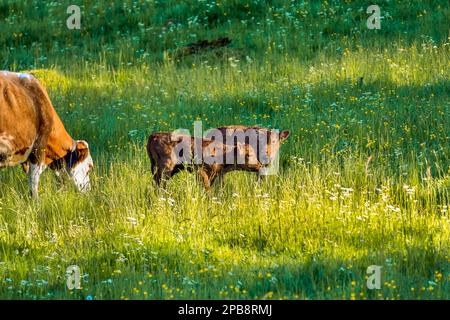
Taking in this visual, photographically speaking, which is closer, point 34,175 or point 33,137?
point 34,175

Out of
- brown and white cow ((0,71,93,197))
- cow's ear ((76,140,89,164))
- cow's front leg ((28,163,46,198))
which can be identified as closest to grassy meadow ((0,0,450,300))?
cow's front leg ((28,163,46,198))

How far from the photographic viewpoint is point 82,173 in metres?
12.9

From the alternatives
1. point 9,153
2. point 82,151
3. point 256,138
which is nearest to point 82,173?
point 82,151

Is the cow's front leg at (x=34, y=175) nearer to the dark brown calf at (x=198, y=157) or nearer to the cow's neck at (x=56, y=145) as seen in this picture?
the cow's neck at (x=56, y=145)

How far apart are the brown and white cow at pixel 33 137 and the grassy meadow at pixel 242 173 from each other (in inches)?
9.7

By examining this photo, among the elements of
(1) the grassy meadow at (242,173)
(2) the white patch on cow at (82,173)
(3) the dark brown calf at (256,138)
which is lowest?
(2) the white patch on cow at (82,173)

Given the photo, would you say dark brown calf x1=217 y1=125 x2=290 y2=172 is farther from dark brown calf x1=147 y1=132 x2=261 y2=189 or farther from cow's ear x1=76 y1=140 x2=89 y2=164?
cow's ear x1=76 y1=140 x2=89 y2=164

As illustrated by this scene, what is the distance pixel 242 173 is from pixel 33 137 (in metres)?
2.99

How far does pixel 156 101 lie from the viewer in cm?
1689

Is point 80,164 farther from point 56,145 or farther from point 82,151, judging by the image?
point 56,145

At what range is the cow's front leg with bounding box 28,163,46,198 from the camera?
12.7 m

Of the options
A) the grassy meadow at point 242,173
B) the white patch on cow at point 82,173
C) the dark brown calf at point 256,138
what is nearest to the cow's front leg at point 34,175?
the grassy meadow at point 242,173

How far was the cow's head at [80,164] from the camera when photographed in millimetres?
12805

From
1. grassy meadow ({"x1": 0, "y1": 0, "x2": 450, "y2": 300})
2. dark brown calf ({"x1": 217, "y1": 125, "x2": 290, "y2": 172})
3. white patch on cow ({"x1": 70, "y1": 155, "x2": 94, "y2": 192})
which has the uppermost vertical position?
dark brown calf ({"x1": 217, "y1": 125, "x2": 290, "y2": 172})
